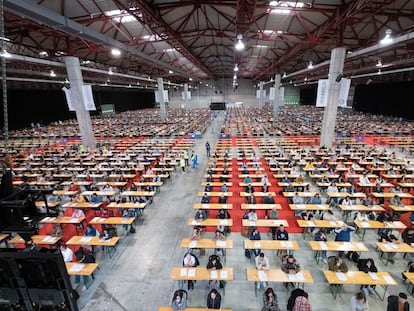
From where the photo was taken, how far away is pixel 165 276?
830cm

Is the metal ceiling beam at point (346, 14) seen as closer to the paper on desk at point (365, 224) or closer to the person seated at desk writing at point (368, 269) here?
the paper on desk at point (365, 224)

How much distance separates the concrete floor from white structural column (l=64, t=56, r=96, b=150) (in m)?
16.1

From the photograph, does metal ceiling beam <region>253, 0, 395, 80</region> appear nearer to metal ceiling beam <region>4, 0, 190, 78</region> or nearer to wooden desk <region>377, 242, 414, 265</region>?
wooden desk <region>377, 242, 414, 265</region>

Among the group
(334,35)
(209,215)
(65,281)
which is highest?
(334,35)

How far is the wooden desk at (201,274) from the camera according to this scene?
7.28 m

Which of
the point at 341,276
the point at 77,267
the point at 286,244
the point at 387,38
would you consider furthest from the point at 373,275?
the point at 387,38

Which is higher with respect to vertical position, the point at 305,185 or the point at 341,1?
the point at 341,1

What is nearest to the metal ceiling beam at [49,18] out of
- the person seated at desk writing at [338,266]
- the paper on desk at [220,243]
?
→ the paper on desk at [220,243]

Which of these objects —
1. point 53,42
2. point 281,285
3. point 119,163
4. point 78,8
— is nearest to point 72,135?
point 53,42

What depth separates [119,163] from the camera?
1919 centimetres

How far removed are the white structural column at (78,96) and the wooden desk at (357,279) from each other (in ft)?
77.0

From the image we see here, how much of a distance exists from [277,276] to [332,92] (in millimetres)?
18564

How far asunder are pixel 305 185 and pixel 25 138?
122 ft

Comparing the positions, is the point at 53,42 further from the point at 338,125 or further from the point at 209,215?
the point at 338,125
